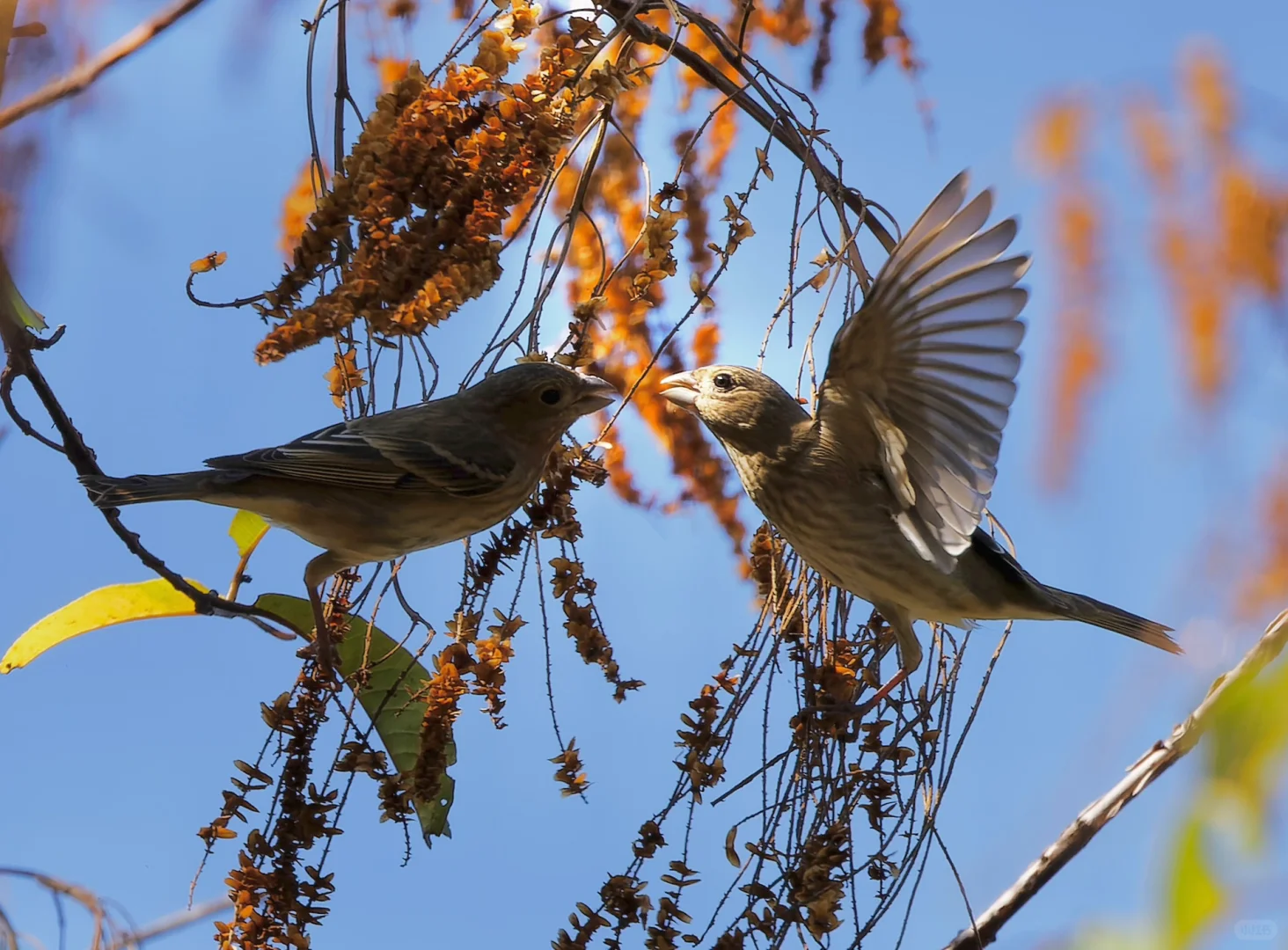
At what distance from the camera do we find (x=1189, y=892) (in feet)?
2.93

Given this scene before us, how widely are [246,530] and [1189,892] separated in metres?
3.07

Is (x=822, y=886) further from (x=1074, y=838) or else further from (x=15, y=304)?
(x=15, y=304)

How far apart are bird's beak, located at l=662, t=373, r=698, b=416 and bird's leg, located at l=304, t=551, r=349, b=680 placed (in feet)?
3.78

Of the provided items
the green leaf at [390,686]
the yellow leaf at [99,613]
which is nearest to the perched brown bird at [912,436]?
the green leaf at [390,686]

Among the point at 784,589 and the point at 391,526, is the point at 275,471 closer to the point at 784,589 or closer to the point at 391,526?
the point at 391,526

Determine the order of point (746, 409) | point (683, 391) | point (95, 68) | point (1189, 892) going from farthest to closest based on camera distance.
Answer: point (683, 391), point (746, 409), point (95, 68), point (1189, 892)

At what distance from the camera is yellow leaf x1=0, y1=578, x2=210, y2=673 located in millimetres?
3275

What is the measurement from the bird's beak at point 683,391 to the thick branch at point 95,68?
215cm

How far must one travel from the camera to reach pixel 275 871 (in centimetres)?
241

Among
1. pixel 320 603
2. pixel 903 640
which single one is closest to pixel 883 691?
pixel 903 640

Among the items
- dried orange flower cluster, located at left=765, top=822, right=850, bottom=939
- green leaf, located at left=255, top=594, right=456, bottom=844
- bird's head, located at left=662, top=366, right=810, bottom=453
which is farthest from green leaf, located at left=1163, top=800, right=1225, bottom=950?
bird's head, located at left=662, top=366, right=810, bottom=453

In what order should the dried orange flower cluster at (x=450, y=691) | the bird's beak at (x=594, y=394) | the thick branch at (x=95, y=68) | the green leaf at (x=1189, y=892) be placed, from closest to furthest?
the green leaf at (x=1189, y=892), the thick branch at (x=95, y=68), the dried orange flower cluster at (x=450, y=691), the bird's beak at (x=594, y=394)

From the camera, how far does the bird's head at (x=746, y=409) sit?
3711mm

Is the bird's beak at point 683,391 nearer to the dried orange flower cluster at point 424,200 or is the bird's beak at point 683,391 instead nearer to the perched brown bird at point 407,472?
the perched brown bird at point 407,472
